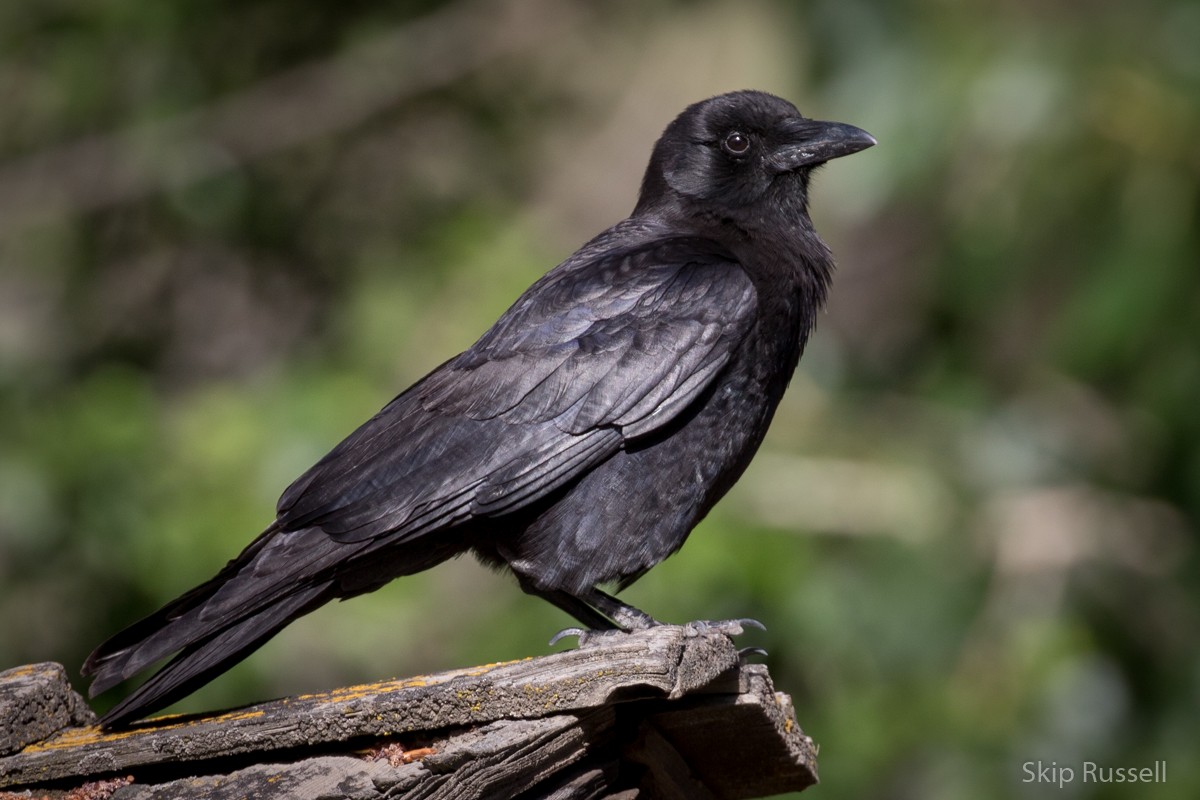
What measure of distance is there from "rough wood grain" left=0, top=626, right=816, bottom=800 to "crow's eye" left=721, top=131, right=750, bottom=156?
7.44 feet

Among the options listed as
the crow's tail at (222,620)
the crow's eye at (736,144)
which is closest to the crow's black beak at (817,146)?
the crow's eye at (736,144)

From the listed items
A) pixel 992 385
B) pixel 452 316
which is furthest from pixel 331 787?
pixel 992 385

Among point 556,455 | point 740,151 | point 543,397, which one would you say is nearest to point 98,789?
point 556,455

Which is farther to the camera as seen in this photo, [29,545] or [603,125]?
[603,125]

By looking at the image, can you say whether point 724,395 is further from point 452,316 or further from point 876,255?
point 876,255

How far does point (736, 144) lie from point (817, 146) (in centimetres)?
28

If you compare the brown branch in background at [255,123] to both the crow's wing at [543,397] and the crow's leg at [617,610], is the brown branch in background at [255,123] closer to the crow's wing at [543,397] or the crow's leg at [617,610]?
the crow's wing at [543,397]

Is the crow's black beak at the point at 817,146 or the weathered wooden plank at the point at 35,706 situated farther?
the crow's black beak at the point at 817,146

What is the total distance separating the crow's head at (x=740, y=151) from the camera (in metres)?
4.91

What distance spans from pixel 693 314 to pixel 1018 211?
3.55 m

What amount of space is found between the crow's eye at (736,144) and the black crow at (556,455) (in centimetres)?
53

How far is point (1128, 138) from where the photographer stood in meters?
6.83

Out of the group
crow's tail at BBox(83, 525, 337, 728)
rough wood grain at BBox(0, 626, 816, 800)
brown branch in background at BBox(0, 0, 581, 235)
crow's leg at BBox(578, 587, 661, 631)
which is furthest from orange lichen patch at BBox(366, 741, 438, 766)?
brown branch in background at BBox(0, 0, 581, 235)

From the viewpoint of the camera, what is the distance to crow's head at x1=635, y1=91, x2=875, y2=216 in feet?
16.1
